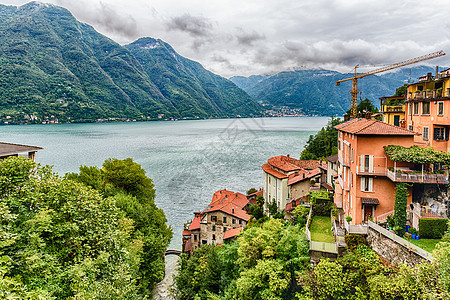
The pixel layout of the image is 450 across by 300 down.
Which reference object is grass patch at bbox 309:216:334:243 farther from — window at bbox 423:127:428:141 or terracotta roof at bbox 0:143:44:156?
terracotta roof at bbox 0:143:44:156

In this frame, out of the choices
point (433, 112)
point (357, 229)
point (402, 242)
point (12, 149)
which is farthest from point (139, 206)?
point (433, 112)

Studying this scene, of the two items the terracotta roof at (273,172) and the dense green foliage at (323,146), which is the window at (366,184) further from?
the dense green foliage at (323,146)

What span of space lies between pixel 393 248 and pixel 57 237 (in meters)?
17.5

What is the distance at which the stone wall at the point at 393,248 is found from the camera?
13602mm

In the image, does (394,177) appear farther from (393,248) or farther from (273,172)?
(273,172)

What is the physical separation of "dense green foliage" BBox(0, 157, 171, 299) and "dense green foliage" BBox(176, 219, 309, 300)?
763cm

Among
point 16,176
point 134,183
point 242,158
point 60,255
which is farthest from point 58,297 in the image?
point 242,158

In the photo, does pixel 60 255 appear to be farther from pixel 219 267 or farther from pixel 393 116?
pixel 393 116

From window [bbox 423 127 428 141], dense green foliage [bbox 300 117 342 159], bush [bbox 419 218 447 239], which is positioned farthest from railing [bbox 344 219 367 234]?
dense green foliage [bbox 300 117 342 159]

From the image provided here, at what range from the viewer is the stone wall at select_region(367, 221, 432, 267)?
44.6 ft

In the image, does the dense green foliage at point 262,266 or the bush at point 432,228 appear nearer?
the bush at point 432,228

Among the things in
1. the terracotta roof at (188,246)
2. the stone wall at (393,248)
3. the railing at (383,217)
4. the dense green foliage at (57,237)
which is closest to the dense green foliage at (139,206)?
the terracotta roof at (188,246)

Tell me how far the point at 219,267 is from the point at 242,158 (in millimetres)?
70295

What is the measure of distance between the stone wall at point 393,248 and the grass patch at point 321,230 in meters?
3.15
